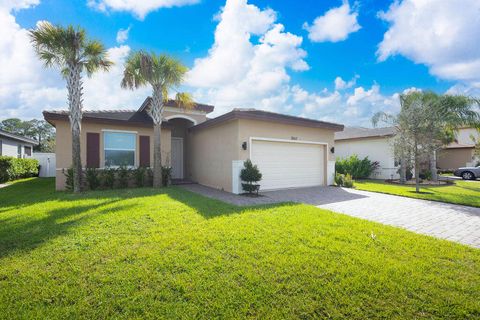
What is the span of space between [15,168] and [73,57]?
11.5 m

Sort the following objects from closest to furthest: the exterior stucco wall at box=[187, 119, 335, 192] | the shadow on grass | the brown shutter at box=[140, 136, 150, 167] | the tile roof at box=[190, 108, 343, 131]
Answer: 1. the shadow on grass
2. the tile roof at box=[190, 108, 343, 131]
3. the exterior stucco wall at box=[187, 119, 335, 192]
4. the brown shutter at box=[140, 136, 150, 167]

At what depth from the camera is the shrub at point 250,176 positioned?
8953mm

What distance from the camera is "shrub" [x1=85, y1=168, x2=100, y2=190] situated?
32.8 ft

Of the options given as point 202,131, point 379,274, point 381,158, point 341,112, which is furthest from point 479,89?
point 379,274

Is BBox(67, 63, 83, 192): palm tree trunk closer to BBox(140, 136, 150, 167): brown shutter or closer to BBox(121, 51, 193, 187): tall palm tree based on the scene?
BBox(121, 51, 193, 187): tall palm tree

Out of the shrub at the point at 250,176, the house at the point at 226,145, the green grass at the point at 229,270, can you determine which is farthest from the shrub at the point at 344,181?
the green grass at the point at 229,270

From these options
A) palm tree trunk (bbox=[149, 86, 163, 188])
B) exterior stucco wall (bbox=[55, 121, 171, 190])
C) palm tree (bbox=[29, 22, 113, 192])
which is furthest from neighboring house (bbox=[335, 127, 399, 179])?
palm tree (bbox=[29, 22, 113, 192])

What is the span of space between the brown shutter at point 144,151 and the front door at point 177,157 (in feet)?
8.27

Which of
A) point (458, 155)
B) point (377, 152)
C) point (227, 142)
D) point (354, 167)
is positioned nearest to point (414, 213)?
point (227, 142)

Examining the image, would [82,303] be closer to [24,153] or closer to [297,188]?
[297,188]

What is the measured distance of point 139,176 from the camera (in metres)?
11.1

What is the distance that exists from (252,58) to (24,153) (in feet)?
73.9

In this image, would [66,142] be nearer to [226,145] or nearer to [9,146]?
[226,145]

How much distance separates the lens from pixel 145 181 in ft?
36.7
